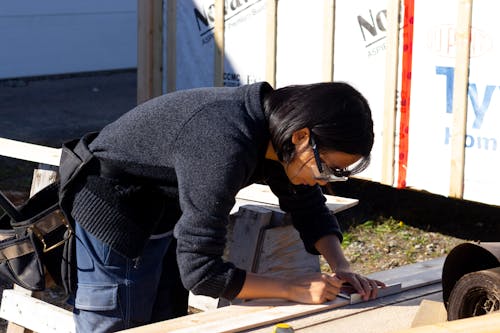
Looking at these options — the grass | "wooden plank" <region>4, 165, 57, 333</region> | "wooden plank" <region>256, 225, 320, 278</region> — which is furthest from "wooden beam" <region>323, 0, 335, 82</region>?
"wooden plank" <region>256, 225, 320, 278</region>

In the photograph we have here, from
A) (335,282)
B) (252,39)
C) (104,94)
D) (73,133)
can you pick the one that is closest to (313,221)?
(335,282)

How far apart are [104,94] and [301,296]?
29.8 ft

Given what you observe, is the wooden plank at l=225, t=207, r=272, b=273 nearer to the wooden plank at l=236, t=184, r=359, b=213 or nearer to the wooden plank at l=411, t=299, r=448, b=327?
the wooden plank at l=236, t=184, r=359, b=213

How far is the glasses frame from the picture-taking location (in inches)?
98.4

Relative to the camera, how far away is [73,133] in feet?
30.2

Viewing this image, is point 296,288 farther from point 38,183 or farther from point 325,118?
point 38,183

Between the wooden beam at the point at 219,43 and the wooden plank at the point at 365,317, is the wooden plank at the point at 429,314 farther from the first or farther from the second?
the wooden beam at the point at 219,43

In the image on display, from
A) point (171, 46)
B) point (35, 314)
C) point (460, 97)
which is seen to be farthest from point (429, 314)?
point (171, 46)

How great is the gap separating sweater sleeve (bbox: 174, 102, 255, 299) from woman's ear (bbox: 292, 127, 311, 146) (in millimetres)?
121

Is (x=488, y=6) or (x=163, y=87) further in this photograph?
(x=163, y=87)

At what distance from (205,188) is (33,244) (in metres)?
0.72

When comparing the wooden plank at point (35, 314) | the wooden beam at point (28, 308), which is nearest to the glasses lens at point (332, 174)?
the wooden plank at point (35, 314)

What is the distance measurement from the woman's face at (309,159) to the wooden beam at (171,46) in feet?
16.5

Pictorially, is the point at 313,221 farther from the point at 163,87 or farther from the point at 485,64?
the point at 163,87
